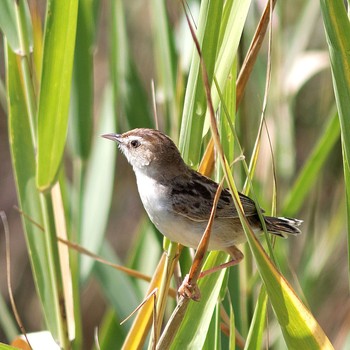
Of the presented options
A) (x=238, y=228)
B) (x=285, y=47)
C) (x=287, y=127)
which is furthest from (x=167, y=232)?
(x=285, y=47)

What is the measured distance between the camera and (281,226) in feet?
7.04

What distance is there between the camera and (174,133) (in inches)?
102

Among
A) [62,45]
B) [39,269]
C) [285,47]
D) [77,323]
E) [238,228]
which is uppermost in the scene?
[285,47]

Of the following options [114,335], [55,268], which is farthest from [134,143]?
[114,335]

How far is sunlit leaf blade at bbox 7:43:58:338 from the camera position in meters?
2.14

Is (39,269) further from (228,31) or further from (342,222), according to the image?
(342,222)

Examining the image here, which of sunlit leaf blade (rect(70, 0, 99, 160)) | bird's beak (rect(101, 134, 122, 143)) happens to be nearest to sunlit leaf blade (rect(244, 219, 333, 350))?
bird's beak (rect(101, 134, 122, 143))

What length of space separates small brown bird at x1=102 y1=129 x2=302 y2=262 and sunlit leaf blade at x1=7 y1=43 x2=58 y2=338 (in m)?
0.32

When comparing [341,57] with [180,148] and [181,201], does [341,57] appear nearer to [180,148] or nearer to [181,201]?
[180,148]

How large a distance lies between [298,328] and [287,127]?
1898 millimetres

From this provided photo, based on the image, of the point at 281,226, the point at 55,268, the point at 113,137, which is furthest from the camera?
Result: the point at 113,137

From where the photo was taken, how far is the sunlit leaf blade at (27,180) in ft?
7.04

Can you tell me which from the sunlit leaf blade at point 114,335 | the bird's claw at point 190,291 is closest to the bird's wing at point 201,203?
the bird's claw at point 190,291

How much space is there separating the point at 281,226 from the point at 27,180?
787 millimetres
